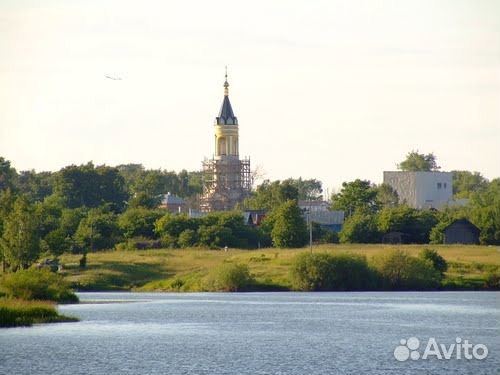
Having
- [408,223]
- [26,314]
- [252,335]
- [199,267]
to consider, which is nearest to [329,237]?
[408,223]

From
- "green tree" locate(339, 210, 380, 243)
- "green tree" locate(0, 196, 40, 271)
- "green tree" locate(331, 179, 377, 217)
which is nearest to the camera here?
"green tree" locate(0, 196, 40, 271)

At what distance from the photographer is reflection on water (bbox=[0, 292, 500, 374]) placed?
6166 centimetres

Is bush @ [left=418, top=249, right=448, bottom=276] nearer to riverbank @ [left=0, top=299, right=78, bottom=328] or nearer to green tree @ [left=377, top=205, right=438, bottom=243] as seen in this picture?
green tree @ [left=377, top=205, right=438, bottom=243]

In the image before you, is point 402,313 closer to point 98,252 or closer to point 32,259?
point 32,259

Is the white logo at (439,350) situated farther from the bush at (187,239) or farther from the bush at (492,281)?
the bush at (187,239)

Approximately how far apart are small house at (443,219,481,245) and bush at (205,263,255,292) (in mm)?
32168

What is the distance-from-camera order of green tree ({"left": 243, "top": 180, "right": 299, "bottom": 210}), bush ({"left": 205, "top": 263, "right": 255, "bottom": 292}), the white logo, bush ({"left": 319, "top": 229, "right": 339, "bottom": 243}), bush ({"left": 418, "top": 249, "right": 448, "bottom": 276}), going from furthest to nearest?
green tree ({"left": 243, "top": 180, "right": 299, "bottom": 210}), bush ({"left": 319, "top": 229, "right": 339, "bottom": 243}), bush ({"left": 418, "top": 249, "right": 448, "bottom": 276}), bush ({"left": 205, "top": 263, "right": 255, "bottom": 292}), the white logo

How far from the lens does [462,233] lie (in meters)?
148

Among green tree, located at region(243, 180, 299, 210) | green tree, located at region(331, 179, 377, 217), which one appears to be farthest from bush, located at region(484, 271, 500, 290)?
green tree, located at region(243, 180, 299, 210)

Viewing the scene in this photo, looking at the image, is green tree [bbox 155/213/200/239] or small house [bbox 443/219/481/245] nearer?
small house [bbox 443/219/481/245]

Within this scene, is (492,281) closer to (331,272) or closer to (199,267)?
(331,272)

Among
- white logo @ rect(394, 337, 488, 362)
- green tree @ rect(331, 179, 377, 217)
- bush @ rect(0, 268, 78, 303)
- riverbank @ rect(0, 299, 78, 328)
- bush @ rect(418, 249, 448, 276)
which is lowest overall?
white logo @ rect(394, 337, 488, 362)

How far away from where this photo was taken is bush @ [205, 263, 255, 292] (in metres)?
119

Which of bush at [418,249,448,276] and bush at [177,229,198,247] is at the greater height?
bush at [177,229,198,247]
